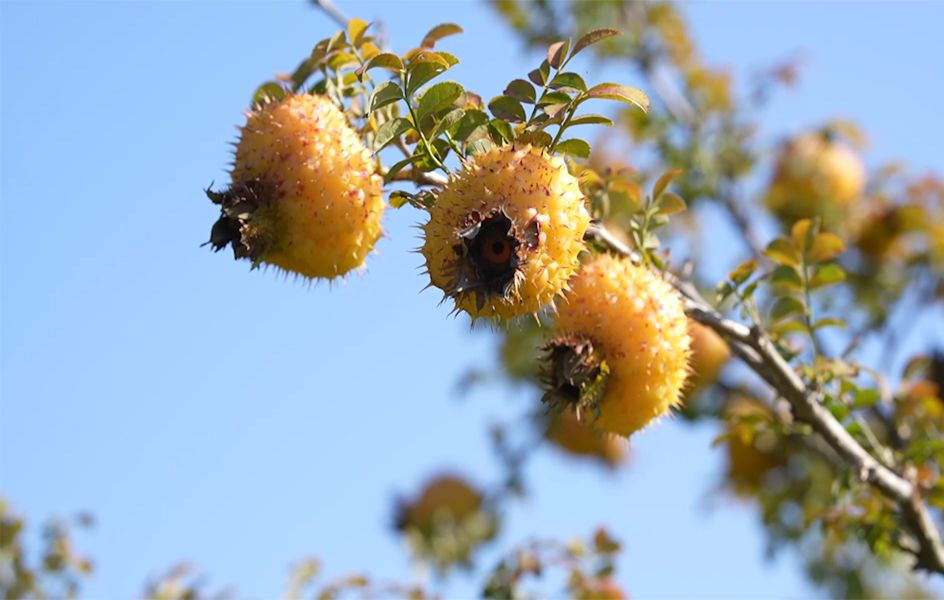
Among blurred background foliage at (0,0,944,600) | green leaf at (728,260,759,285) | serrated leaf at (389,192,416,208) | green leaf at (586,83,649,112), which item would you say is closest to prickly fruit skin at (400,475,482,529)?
blurred background foliage at (0,0,944,600)

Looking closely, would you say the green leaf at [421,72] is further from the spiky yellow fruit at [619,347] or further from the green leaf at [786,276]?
the green leaf at [786,276]

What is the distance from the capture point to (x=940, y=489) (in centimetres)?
A: 251

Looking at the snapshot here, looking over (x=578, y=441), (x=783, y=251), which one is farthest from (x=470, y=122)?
(x=578, y=441)

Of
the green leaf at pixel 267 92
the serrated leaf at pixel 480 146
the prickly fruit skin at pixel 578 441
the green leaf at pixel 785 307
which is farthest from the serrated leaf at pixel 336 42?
the prickly fruit skin at pixel 578 441

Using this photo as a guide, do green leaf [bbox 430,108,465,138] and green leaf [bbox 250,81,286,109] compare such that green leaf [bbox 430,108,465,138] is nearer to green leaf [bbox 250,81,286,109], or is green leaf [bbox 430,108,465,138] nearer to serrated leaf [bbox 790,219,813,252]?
green leaf [bbox 250,81,286,109]

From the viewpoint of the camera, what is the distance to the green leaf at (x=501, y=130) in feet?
5.49

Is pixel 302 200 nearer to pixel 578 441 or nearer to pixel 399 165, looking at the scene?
pixel 399 165

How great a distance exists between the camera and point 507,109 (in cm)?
162

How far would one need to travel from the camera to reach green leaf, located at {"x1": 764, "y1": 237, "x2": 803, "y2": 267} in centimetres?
232

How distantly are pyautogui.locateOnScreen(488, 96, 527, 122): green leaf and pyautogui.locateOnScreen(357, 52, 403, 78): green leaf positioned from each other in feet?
0.59

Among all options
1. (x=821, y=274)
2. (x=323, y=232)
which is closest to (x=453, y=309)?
(x=323, y=232)

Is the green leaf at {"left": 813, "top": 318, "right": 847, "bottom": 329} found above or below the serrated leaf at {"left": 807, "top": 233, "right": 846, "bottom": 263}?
below

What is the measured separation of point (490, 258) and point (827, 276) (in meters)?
1.27

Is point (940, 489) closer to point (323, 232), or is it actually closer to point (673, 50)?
point (323, 232)
